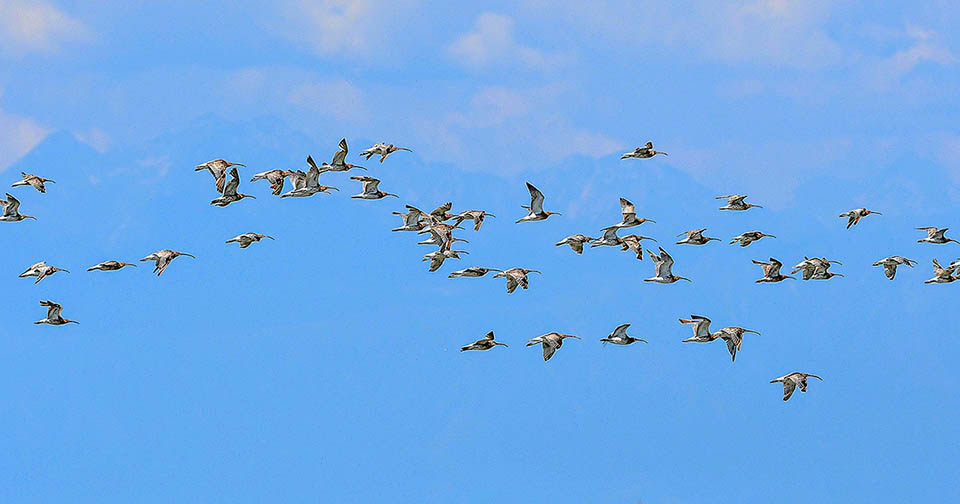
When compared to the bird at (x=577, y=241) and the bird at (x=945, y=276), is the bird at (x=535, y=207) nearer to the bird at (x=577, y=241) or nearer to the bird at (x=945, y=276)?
the bird at (x=577, y=241)

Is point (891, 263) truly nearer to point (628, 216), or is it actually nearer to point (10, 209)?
point (628, 216)

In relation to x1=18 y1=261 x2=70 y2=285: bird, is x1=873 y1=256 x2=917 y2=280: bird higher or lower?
higher

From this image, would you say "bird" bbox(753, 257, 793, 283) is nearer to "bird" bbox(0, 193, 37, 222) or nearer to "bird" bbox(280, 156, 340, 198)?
"bird" bbox(280, 156, 340, 198)

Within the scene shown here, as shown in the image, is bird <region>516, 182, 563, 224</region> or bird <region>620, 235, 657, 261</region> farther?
bird <region>620, 235, 657, 261</region>

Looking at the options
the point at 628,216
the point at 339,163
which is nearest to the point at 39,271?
the point at 339,163

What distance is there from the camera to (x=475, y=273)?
86.6 meters

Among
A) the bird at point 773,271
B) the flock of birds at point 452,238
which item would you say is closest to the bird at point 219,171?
the flock of birds at point 452,238

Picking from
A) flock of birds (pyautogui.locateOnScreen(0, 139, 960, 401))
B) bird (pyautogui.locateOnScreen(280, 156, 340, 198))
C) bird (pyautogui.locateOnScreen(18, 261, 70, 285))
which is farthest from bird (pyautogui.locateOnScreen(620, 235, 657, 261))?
bird (pyautogui.locateOnScreen(18, 261, 70, 285))

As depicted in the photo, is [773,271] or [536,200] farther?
[773,271]

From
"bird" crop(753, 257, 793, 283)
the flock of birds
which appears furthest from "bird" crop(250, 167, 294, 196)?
"bird" crop(753, 257, 793, 283)

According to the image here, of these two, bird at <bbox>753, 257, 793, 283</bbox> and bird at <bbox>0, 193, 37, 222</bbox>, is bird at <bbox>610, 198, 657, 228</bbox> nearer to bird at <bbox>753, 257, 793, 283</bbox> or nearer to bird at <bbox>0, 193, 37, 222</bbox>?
bird at <bbox>753, 257, 793, 283</bbox>

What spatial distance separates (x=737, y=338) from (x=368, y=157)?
82.9 ft

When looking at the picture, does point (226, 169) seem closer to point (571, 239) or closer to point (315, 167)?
point (315, 167)

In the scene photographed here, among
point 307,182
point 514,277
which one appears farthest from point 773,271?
point 307,182
